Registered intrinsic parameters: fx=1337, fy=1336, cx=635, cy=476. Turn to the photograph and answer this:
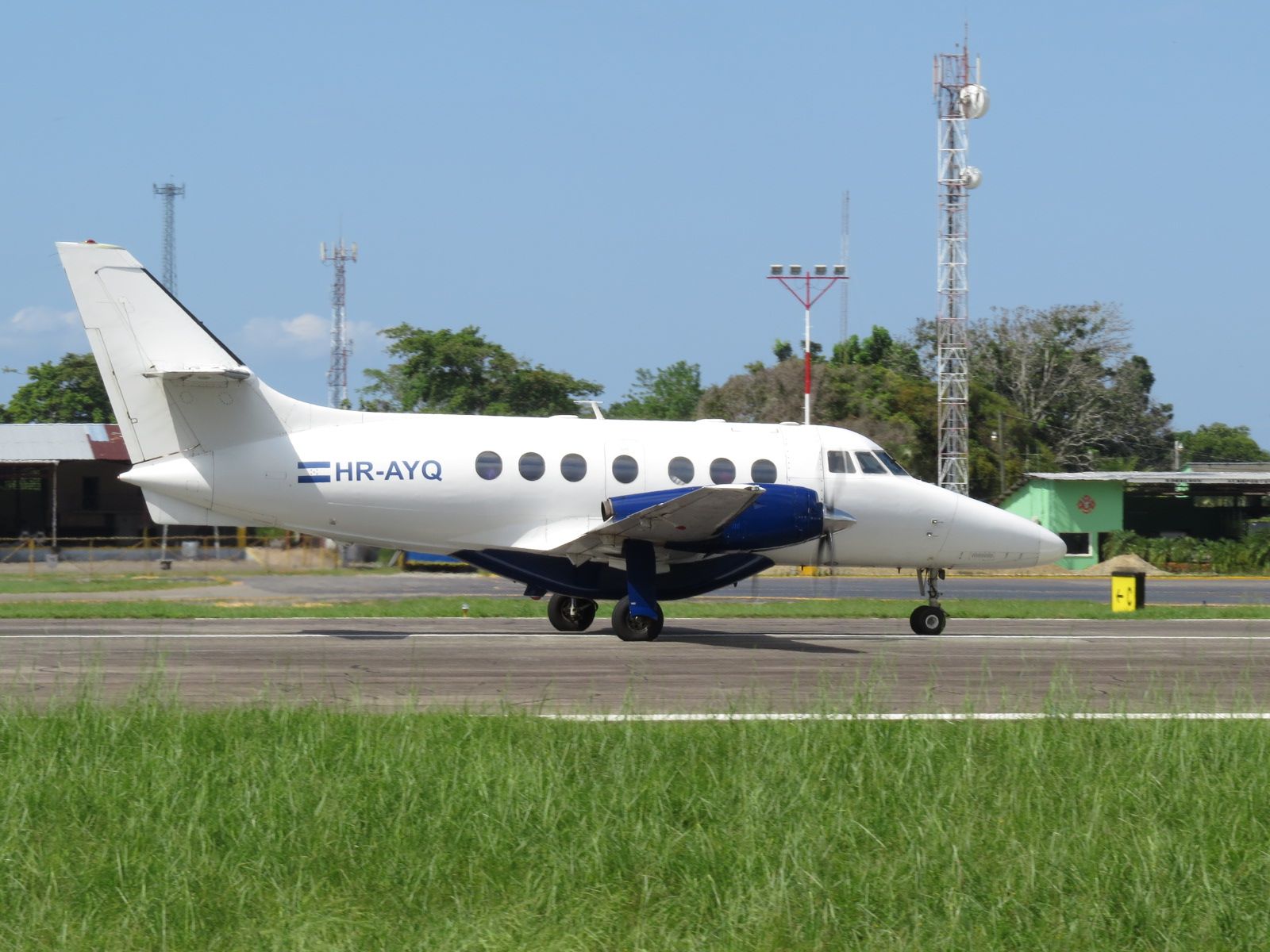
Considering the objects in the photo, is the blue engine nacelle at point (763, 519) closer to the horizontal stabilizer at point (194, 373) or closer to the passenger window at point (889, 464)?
the passenger window at point (889, 464)

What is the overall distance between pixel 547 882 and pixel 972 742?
4439mm

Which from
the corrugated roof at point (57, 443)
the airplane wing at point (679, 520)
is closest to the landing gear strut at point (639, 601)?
the airplane wing at point (679, 520)

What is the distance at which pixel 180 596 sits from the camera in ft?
103

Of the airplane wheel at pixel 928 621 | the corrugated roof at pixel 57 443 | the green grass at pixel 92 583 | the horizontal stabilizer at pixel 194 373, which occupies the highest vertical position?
the corrugated roof at pixel 57 443

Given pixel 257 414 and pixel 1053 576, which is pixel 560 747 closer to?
pixel 257 414

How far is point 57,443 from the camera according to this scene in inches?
2243

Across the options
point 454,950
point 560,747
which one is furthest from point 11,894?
point 560,747

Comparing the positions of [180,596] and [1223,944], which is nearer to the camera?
[1223,944]

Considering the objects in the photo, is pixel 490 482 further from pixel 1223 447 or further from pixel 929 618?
pixel 1223 447

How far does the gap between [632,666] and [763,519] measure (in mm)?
4557

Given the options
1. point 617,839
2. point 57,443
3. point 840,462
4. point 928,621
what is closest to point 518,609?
point 840,462

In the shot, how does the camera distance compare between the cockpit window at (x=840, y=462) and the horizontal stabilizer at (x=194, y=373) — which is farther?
the cockpit window at (x=840, y=462)

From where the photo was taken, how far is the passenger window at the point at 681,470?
2098 cm

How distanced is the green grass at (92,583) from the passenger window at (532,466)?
1739 cm
